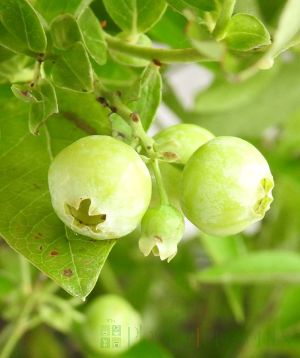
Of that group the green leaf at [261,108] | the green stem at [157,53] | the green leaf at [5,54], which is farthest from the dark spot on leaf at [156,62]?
the green leaf at [261,108]

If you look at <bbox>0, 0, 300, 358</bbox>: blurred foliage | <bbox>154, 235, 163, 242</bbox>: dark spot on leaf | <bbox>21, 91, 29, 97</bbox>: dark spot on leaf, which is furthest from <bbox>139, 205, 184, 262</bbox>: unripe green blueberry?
<bbox>0, 0, 300, 358</bbox>: blurred foliage

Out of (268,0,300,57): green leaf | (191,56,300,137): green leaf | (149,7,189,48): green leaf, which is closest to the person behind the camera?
(268,0,300,57): green leaf

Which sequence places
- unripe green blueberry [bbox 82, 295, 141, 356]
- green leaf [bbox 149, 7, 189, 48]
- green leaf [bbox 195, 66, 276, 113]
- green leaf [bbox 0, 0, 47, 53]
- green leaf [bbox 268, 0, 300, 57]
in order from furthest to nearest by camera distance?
green leaf [bbox 195, 66, 276, 113] < unripe green blueberry [bbox 82, 295, 141, 356] < green leaf [bbox 149, 7, 189, 48] < green leaf [bbox 0, 0, 47, 53] < green leaf [bbox 268, 0, 300, 57]

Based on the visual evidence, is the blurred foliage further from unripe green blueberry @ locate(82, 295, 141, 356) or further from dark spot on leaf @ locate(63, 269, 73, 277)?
dark spot on leaf @ locate(63, 269, 73, 277)

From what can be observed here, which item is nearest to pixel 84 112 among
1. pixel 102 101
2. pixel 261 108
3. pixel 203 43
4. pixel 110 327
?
pixel 102 101

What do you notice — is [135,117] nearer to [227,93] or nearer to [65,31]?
[65,31]

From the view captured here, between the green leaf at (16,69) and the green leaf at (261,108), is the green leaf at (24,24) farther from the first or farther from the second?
the green leaf at (261,108)
